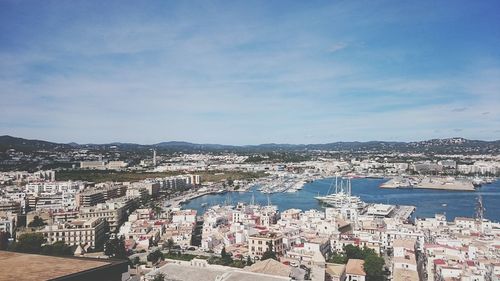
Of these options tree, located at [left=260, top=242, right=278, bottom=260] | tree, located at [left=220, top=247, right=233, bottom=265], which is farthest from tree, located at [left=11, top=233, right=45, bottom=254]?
tree, located at [left=260, top=242, right=278, bottom=260]

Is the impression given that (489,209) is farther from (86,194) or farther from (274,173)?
(274,173)

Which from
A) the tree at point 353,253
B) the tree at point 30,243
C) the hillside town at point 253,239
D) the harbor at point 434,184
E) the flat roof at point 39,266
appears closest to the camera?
the flat roof at point 39,266

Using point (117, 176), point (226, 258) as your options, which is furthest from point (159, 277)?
point (117, 176)

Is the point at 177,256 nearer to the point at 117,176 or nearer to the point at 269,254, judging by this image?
the point at 269,254

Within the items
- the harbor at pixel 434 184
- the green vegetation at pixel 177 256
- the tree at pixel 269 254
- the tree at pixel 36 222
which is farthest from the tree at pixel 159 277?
the harbor at pixel 434 184

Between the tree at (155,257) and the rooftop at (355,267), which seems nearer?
the rooftop at (355,267)

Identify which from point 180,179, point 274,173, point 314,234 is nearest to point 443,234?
point 314,234

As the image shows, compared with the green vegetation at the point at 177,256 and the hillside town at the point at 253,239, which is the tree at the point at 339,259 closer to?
the hillside town at the point at 253,239
